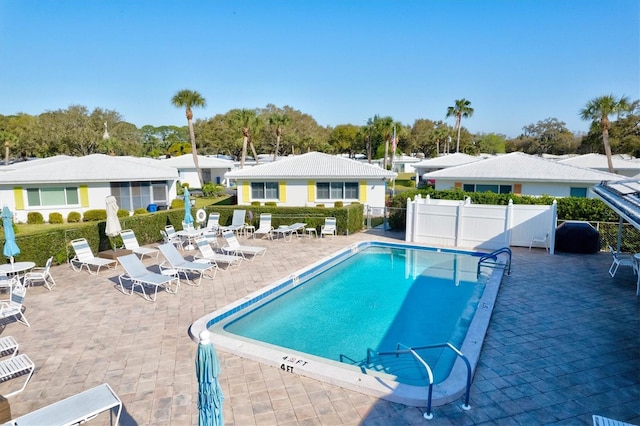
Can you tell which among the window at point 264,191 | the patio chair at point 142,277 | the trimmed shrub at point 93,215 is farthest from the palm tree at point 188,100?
the patio chair at point 142,277

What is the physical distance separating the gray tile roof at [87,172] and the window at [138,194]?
0.84m

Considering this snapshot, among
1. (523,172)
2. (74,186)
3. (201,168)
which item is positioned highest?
(201,168)

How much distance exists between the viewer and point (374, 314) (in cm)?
977

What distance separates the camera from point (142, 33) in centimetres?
1878

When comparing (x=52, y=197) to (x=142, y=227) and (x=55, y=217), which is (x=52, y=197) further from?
(x=142, y=227)

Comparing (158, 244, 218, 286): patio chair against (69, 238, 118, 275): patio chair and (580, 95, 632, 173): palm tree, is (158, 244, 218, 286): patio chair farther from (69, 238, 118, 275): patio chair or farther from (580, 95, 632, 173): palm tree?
(580, 95, 632, 173): palm tree

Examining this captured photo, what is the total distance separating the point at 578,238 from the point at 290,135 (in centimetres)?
4947

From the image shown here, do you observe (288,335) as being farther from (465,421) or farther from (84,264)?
(84,264)

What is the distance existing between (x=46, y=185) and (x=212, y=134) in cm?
4415

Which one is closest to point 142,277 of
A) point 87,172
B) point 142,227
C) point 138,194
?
point 142,227

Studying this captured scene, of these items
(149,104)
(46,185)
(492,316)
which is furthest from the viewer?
(149,104)

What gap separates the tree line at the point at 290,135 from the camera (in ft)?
140

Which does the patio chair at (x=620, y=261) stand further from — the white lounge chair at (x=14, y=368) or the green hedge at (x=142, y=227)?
the white lounge chair at (x=14, y=368)

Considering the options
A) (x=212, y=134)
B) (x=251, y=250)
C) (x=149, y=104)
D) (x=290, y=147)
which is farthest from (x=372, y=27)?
(x=212, y=134)
